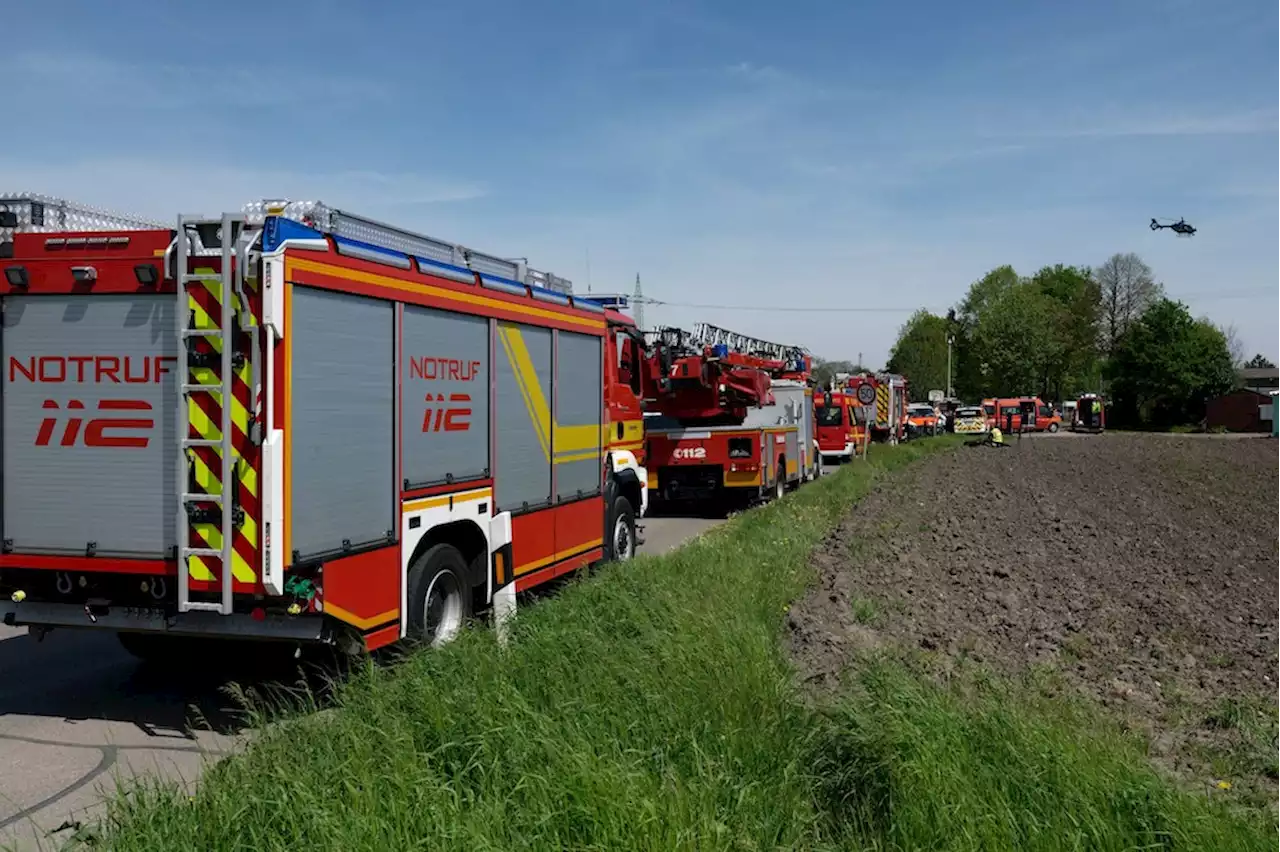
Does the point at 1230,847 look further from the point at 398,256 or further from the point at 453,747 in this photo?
the point at 398,256

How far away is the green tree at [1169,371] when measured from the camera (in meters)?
74.1

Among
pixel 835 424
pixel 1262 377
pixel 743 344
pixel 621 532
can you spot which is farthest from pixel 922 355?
pixel 621 532

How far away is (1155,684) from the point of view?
21.1 ft

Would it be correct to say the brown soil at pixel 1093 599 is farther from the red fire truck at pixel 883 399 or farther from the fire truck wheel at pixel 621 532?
the red fire truck at pixel 883 399

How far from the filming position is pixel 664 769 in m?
4.38

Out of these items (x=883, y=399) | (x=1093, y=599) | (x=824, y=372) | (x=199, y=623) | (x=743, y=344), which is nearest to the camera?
(x=199, y=623)

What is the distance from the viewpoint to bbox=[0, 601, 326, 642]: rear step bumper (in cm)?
608

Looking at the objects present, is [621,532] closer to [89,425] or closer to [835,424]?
[89,425]

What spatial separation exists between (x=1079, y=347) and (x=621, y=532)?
88.1 m

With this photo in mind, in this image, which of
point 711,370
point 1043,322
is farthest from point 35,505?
point 1043,322

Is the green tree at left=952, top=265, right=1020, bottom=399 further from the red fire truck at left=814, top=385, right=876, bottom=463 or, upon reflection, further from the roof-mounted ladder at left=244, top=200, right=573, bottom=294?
the roof-mounted ladder at left=244, top=200, right=573, bottom=294

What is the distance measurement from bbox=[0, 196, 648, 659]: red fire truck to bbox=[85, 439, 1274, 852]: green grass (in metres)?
0.89

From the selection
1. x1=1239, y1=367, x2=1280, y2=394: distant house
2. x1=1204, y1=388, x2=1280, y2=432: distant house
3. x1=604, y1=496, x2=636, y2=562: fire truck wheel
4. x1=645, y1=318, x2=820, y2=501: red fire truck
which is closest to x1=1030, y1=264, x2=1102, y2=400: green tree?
x1=1204, y1=388, x2=1280, y2=432: distant house

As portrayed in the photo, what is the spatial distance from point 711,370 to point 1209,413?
64839 mm
